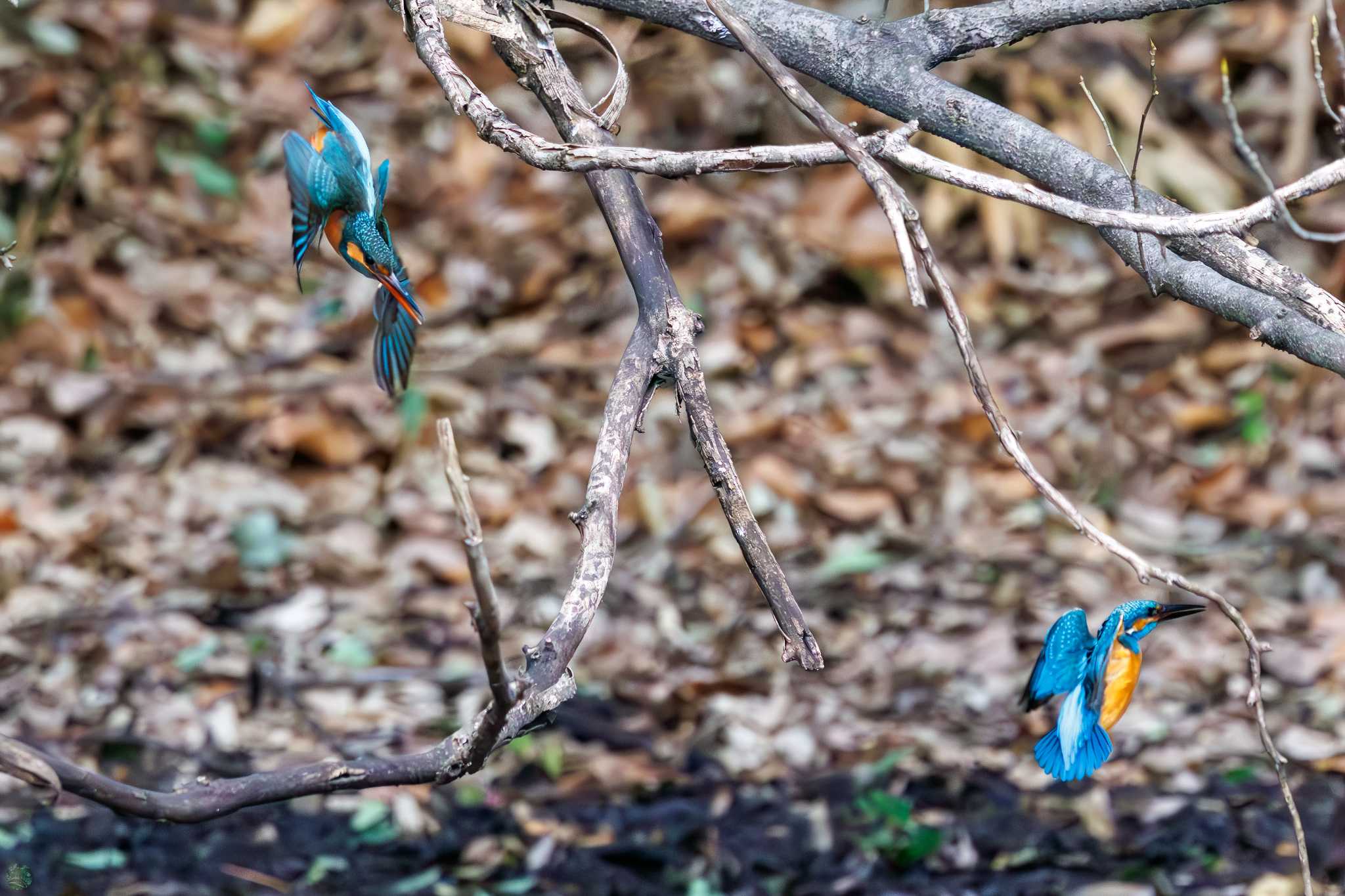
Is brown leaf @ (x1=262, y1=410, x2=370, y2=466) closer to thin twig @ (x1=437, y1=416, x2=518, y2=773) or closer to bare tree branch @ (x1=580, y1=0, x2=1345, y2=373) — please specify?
bare tree branch @ (x1=580, y1=0, x2=1345, y2=373)

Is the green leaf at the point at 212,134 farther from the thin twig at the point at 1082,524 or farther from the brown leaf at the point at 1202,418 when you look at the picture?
the thin twig at the point at 1082,524

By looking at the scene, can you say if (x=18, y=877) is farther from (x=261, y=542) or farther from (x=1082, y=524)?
(x=1082, y=524)

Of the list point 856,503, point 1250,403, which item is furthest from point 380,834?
point 1250,403

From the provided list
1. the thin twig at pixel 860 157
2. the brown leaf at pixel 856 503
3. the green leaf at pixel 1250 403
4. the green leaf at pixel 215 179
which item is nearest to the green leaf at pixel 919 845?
the brown leaf at pixel 856 503

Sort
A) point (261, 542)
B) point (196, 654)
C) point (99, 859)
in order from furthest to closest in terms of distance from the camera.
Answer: point (261, 542) < point (196, 654) < point (99, 859)

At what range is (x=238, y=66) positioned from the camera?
3.48m

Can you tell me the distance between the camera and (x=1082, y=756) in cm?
84

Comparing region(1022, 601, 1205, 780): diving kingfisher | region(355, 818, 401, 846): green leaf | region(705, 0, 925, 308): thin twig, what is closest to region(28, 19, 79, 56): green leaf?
region(355, 818, 401, 846): green leaf

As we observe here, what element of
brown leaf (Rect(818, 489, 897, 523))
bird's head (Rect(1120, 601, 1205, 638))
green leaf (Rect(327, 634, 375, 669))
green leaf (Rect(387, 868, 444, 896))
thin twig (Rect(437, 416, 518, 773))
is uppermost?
brown leaf (Rect(818, 489, 897, 523))

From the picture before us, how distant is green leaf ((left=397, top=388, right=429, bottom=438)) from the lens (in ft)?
10.6

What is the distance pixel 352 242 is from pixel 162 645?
213 cm

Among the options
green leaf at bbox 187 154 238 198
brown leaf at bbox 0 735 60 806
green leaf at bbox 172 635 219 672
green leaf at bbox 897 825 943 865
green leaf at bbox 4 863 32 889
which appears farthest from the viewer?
green leaf at bbox 187 154 238 198

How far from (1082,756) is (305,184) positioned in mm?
690

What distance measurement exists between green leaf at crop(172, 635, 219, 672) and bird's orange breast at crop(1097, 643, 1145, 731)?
7.49ft
